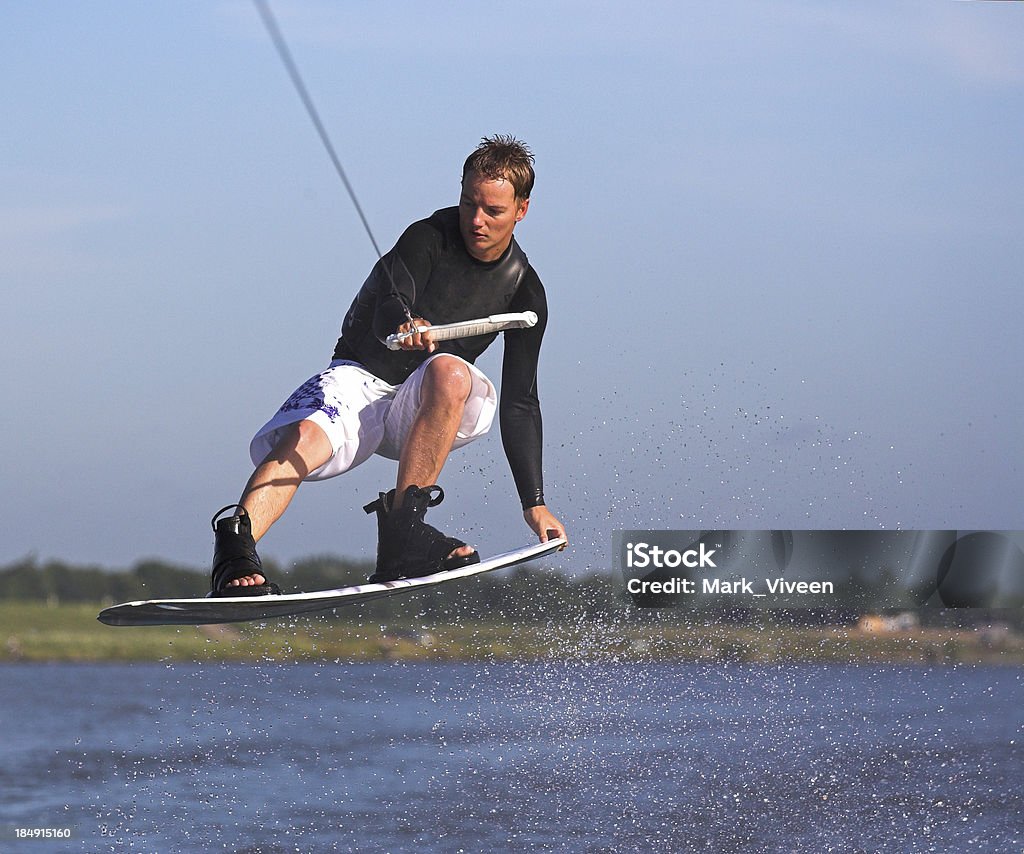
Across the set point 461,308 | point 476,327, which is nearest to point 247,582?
point 476,327

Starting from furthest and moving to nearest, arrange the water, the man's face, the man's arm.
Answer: the water → the man's arm → the man's face

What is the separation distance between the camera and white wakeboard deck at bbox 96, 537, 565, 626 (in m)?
5.37

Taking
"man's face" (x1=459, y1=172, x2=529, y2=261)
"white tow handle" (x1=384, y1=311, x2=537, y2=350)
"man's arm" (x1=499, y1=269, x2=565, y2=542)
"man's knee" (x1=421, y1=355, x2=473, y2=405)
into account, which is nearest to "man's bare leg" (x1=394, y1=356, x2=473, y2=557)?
"man's knee" (x1=421, y1=355, x2=473, y2=405)

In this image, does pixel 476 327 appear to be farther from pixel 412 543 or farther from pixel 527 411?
pixel 412 543

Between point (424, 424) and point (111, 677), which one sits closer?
point (424, 424)

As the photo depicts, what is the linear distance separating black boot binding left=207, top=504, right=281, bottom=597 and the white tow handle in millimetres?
950

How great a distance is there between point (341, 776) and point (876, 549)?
8.43m

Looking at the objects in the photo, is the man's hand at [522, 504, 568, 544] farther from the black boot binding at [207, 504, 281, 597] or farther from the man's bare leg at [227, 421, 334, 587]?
the black boot binding at [207, 504, 281, 597]

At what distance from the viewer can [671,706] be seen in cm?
2470

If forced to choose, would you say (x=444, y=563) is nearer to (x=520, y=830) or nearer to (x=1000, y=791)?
(x=520, y=830)

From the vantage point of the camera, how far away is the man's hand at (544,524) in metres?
6.21

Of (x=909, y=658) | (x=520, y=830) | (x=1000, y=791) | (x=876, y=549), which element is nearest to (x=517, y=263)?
(x=520, y=830)

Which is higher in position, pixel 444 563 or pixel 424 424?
pixel 424 424

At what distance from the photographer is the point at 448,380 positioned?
5863 millimetres
